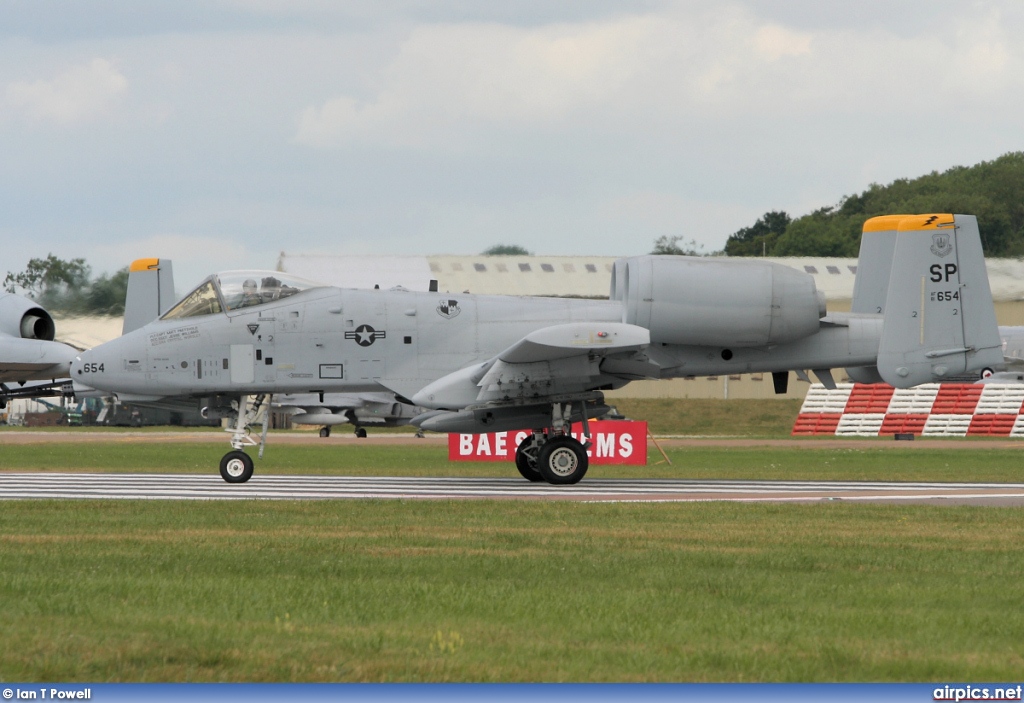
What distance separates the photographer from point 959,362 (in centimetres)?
2152

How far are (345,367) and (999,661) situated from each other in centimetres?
1660

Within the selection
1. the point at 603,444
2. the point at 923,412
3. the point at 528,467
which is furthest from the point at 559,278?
the point at 528,467

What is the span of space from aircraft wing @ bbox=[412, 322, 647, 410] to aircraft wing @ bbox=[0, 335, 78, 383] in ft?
56.8

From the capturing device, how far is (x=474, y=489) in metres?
20.5

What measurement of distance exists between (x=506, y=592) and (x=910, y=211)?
80.5 meters

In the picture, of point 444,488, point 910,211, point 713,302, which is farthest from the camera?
point 910,211

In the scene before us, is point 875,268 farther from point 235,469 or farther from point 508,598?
point 508,598

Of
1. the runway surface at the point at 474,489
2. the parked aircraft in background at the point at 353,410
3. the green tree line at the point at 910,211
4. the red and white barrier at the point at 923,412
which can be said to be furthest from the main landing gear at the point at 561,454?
Result: the green tree line at the point at 910,211

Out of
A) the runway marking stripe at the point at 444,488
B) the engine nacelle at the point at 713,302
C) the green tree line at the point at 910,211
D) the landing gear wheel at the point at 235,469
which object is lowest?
the runway marking stripe at the point at 444,488

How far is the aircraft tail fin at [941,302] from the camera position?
2152cm

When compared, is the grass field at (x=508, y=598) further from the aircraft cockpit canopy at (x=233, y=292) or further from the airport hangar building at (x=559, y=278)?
the airport hangar building at (x=559, y=278)

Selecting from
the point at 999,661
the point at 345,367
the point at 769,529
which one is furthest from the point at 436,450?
the point at 999,661

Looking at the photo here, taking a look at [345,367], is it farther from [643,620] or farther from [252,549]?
[643,620]

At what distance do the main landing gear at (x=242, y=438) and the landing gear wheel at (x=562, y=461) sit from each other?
15.4 feet
